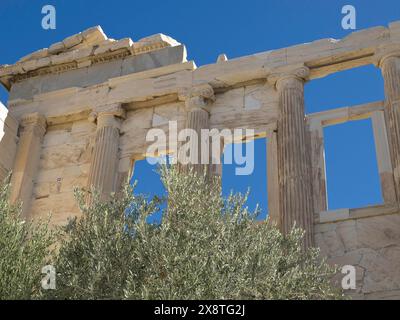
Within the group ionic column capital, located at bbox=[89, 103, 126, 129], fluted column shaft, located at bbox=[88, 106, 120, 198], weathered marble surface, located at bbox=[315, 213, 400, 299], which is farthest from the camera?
ionic column capital, located at bbox=[89, 103, 126, 129]

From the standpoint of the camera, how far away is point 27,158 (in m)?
16.1

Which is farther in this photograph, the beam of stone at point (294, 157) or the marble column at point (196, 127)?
the marble column at point (196, 127)

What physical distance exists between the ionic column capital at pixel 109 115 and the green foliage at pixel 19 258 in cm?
550

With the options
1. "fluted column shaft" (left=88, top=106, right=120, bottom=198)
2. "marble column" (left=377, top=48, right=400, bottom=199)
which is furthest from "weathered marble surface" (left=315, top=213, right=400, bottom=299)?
"fluted column shaft" (left=88, top=106, right=120, bottom=198)

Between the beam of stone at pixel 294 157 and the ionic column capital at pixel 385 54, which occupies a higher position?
the ionic column capital at pixel 385 54

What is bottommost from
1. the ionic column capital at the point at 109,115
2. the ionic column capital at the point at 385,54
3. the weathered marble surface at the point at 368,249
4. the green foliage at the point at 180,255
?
the green foliage at the point at 180,255

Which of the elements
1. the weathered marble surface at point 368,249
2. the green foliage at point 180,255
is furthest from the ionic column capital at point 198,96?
the green foliage at point 180,255

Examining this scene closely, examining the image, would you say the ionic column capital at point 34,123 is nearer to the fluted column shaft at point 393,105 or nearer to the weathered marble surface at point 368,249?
the weathered marble surface at point 368,249

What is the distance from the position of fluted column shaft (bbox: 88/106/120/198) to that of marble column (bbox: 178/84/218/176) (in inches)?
63.7

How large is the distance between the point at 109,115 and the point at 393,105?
631cm

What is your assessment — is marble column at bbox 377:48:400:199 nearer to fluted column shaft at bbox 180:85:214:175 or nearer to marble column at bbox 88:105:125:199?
fluted column shaft at bbox 180:85:214:175

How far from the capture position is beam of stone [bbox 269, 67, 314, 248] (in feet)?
41.2

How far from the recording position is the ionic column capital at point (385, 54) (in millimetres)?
13984

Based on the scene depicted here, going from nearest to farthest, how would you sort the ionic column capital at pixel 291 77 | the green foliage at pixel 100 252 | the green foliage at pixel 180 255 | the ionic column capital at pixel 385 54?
1. the green foliage at pixel 180 255
2. the green foliage at pixel 100 252
3. the ionic column capital at pixel 385 54
4. the ionic column capital at pixel 291 77
